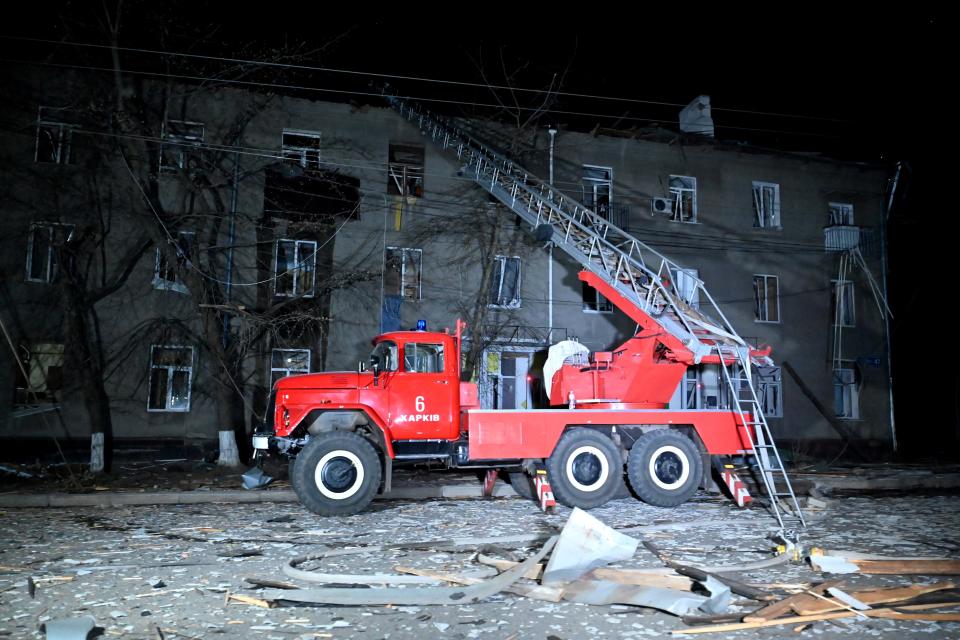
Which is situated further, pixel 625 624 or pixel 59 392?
pixel 59 392

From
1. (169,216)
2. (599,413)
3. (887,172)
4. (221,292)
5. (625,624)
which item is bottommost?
(625,624)

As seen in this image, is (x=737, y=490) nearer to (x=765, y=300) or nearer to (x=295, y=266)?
(x=765, y=300)

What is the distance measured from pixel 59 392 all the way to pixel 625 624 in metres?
17.6

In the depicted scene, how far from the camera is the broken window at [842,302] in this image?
2327cm

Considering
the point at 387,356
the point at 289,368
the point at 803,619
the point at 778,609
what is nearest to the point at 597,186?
the point at 289,368

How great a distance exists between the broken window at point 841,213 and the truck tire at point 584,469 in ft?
61.3

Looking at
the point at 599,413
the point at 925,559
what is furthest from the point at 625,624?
the point at 599,413

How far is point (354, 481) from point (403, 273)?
1098 centimetres

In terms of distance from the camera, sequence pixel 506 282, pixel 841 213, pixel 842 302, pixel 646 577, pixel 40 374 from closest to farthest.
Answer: pixel 646 577
pixel 40 374
pixel 506 282
pixel 842 302
pixel 841 213

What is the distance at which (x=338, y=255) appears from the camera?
771 inches

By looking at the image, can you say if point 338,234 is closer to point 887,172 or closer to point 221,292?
point 221,292

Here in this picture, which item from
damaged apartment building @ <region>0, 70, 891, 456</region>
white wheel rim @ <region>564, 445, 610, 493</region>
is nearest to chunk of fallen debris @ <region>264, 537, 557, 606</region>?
white wheel rim @ <region>564, 445, 610, 493</region>

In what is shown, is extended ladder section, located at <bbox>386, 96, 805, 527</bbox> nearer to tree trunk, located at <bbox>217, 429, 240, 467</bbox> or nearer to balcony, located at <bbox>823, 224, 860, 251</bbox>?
tree trunk, located at <bbox>217, 429, 240, 467</bbox>

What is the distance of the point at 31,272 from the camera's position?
688 inches
